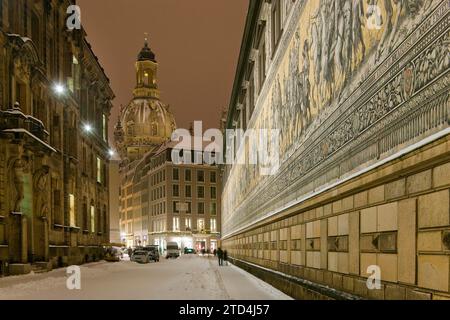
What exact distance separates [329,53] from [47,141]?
22.6 metres

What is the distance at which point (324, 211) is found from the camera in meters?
11.1

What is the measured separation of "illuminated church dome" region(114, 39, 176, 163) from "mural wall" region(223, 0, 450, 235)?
403ft

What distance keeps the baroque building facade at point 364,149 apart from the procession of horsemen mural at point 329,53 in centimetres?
3

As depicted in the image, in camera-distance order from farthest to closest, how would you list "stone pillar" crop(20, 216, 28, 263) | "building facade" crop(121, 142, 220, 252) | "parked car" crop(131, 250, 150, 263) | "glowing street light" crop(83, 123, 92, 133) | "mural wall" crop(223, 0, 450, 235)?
"building facade" crop(121, 142, 220, 252)
"parked car" crop(131, 250, 150, 263)
"glowing street light" crop(83, 123, 92, 133)
"stone pillar" crop(20, 216, 28, 263)
"mural wall" crop(223, 0, 450, 235)

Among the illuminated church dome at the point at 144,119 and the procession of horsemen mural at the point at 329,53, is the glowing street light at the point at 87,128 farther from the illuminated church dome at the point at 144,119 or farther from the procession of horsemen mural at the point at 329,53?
the illuminated church dome at the point at 144,119

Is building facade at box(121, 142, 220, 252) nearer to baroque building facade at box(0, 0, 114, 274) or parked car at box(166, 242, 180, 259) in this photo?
parked car at box(166, 242, 180, 259)

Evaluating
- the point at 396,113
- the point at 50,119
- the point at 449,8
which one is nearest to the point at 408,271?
the point at 396,113

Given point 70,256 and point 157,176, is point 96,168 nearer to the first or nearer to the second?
point 70,256

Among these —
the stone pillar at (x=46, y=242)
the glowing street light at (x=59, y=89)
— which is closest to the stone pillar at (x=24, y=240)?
the stone pillar at (x=46, y=242)

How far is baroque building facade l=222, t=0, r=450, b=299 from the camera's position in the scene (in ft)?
19.4

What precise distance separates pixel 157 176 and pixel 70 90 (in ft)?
213

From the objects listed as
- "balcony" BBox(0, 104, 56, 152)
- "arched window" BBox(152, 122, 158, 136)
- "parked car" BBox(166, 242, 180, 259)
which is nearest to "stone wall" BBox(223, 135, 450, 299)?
"balcony" BBox(0, 104, 56, 152)

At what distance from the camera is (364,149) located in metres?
8.30

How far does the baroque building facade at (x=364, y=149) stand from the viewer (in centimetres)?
591
